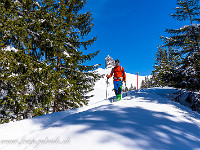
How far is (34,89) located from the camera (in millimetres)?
6156

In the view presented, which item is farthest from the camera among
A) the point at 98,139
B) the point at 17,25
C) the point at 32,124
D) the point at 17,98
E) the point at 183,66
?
the point at 183,66

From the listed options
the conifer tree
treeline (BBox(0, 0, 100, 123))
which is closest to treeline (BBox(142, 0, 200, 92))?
the conifer tree

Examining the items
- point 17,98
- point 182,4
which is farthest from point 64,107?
point 182,4

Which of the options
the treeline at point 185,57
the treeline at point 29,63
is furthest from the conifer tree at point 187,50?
the treeline at point 29,63

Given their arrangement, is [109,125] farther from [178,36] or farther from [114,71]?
[178,36]

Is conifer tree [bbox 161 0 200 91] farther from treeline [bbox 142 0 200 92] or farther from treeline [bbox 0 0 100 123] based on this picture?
treeline [bbox 0 0 100 123]

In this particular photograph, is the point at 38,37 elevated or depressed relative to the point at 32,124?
elevated

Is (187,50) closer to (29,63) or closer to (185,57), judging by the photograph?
Result: (185,57)

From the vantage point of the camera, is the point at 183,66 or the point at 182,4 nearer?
the point at 183,66

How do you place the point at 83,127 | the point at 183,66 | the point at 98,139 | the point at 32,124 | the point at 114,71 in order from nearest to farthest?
1. the point at 98,139
2. the point at 83,127
3. the point at 32,124
4. the point at 114,71
5. the point at 183,66

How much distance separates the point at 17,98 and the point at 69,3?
7.55m

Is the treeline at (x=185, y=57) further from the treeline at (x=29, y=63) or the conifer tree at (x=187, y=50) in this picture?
the treeline at (x=29, y=63)

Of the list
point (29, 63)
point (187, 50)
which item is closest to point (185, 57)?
point (187, 50)

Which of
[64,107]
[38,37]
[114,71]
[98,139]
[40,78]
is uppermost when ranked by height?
[38,37]
